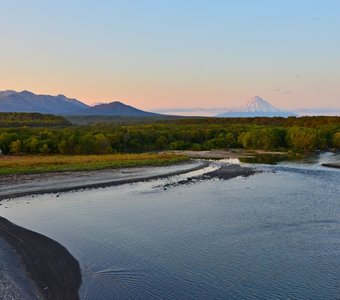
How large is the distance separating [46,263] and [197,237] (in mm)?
8576

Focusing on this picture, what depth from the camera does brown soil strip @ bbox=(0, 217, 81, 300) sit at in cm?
1641

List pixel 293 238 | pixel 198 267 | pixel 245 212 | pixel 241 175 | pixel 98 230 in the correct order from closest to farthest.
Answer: pixel 198 267
pixel 293 238
pixel 98 230
pixel 245 212
pixel 241 175

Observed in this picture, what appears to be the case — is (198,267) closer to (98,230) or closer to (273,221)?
(98,230)

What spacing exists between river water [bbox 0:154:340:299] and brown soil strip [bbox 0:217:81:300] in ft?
1.88

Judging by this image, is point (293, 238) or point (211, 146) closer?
point (293, 238)

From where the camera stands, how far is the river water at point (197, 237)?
→ 57.2 ft

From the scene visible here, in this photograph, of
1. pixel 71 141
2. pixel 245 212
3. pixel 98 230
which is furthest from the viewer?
pixel 71 141

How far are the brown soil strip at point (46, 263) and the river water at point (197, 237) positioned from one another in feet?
1.88

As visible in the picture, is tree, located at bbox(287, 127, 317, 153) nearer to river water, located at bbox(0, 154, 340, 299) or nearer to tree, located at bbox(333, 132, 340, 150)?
tree, located at bbox(333, 132, 340, 150)

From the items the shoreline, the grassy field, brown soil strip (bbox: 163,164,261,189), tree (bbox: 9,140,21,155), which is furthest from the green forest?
brown soil strip (bbox: 163,164,261,189)

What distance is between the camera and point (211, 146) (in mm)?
100312

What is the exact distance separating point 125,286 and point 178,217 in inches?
496

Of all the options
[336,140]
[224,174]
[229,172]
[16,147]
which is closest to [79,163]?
[224,174]

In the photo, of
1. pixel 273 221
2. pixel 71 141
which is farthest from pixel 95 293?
pixel 71 141
